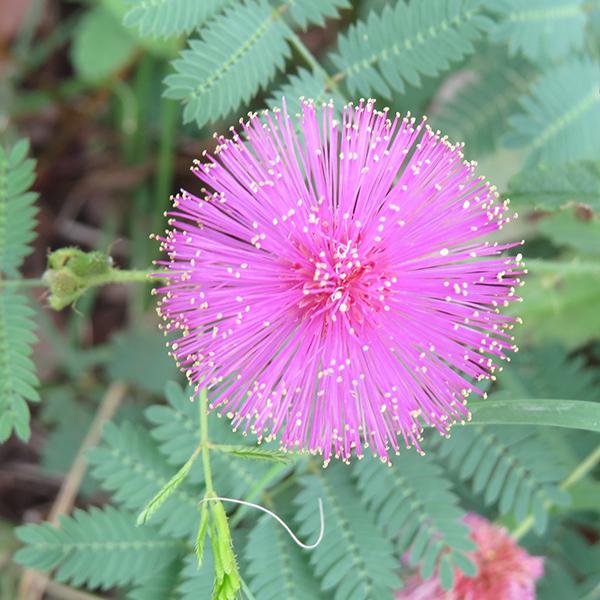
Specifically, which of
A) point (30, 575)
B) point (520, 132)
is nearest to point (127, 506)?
point (30, 575)

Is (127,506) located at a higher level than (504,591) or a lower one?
lower

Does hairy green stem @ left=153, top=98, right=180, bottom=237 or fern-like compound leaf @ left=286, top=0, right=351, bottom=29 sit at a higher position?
fern-like compound leaf @ left=286, top=0, right=351, bottom=29

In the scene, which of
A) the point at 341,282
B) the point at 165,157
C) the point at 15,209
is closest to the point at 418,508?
the point at 341,282

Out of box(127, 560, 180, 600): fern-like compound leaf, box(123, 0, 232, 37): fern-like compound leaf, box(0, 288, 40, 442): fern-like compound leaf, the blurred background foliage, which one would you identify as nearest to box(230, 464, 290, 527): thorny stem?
the blurred background foliage

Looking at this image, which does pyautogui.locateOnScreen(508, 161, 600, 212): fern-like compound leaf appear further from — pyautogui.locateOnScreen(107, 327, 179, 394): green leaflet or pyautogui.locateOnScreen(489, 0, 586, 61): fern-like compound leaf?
pyautogui.locateOnScreen(107, 327, 179, 394): green leaflet

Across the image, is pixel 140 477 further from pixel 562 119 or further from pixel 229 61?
pixel 562 119

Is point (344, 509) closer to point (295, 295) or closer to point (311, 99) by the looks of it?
point (295, 295)

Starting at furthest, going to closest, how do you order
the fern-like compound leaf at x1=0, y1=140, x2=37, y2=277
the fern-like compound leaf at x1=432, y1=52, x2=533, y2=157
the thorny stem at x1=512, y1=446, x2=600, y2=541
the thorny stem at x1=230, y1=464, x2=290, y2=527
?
the fern-like compound leaf at x1=432, y1=52, x2=533, y2=157 → the thorny stem at x1=512, y1=446, x2=600, y2=541 → the fern-like compound leaf at x1=0, y1=140, x2=37, y2=277 → the thorny stem at x1=230, y1=464, x2=290, y2=527
